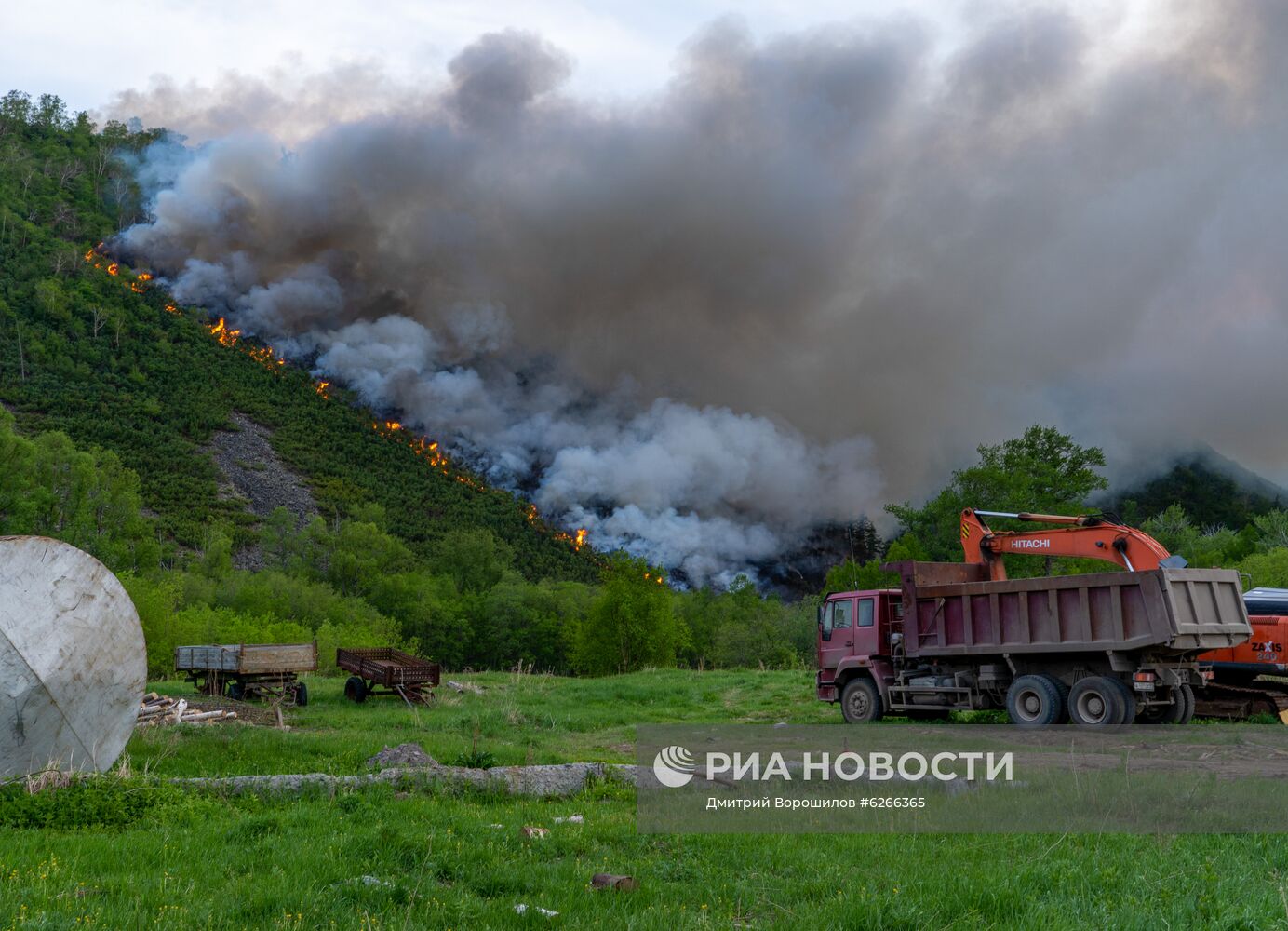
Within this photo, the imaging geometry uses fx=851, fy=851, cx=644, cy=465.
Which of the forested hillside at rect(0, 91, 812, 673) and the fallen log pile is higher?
the forested hillside at rect(0, 91, 812, 673)

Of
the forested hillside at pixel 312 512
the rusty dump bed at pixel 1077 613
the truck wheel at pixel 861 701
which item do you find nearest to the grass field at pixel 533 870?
the rusty dump bed at pixel 1077 613

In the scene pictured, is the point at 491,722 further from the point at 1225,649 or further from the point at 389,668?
the point at 1225,649

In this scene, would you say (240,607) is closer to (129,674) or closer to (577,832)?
(129,674)

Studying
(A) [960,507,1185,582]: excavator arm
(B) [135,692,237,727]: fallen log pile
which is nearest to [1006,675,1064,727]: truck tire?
(A) [960,507,1185,582]: excavator arm

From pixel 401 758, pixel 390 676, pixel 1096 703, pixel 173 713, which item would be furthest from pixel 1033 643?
pixel 173 713

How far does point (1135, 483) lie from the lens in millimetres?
153500

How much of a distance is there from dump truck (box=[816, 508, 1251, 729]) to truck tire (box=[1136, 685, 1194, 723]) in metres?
0.03

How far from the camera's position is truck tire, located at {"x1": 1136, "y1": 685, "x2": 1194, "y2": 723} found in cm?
1786

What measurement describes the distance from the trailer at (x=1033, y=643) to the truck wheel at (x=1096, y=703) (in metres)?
0.02

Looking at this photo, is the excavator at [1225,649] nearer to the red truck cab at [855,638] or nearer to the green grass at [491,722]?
the red truck cab at [855,638]

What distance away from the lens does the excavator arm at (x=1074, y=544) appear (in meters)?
19.0

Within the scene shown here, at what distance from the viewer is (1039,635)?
18.6 metres

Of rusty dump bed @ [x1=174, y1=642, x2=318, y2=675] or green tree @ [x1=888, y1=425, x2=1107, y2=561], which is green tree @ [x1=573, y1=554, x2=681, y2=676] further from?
rusty dump bed @ [x1=174, y1=642, x2=318, y2=675]

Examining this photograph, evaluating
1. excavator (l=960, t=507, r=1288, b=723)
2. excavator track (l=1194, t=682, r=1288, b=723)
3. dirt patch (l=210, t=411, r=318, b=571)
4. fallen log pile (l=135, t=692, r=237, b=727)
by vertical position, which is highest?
dirt patch (l=210, t=411, r=318, b=571)
